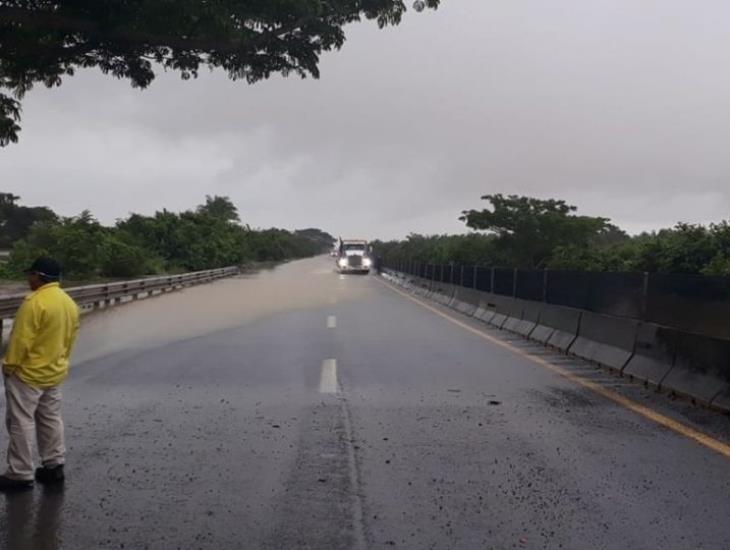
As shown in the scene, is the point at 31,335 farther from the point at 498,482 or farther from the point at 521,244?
the point at 521,244

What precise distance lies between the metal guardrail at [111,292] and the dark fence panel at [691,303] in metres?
12.3

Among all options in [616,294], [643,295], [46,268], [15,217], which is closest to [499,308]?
[616,294]

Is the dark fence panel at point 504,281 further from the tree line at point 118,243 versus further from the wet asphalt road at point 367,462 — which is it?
the tree line at point 118,243

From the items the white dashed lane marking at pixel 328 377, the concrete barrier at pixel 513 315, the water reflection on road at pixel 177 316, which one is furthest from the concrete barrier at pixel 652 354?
the water reflection on road at pixel 177 316

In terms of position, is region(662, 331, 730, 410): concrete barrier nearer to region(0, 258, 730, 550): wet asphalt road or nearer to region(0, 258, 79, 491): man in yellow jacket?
region(0, 258, 730, 550): wet asphalt road

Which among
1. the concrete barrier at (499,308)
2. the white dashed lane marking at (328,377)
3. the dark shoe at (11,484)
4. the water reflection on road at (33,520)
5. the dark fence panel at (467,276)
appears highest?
the dark fence panel at (467,276)

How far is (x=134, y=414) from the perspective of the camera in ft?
28.2

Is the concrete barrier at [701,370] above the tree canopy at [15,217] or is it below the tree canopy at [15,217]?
below

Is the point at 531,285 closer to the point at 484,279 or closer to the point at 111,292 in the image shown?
the point at 484,279

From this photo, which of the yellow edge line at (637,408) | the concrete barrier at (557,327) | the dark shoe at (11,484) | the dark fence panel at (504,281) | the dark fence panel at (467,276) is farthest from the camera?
the dark fence panel at (467,276)

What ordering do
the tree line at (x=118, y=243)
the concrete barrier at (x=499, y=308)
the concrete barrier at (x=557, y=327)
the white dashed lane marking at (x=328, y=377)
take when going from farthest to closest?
the tree line at (x=118, y=243) → the concrete barrier at (x=499, y=308) → the concrete barrier at (x=557, y=327) → the white dashed lane marking at (x=328, y=377)

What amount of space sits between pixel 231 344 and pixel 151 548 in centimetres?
1102

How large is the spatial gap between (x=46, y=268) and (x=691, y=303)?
850 cm

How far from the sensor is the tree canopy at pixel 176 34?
8.28m
